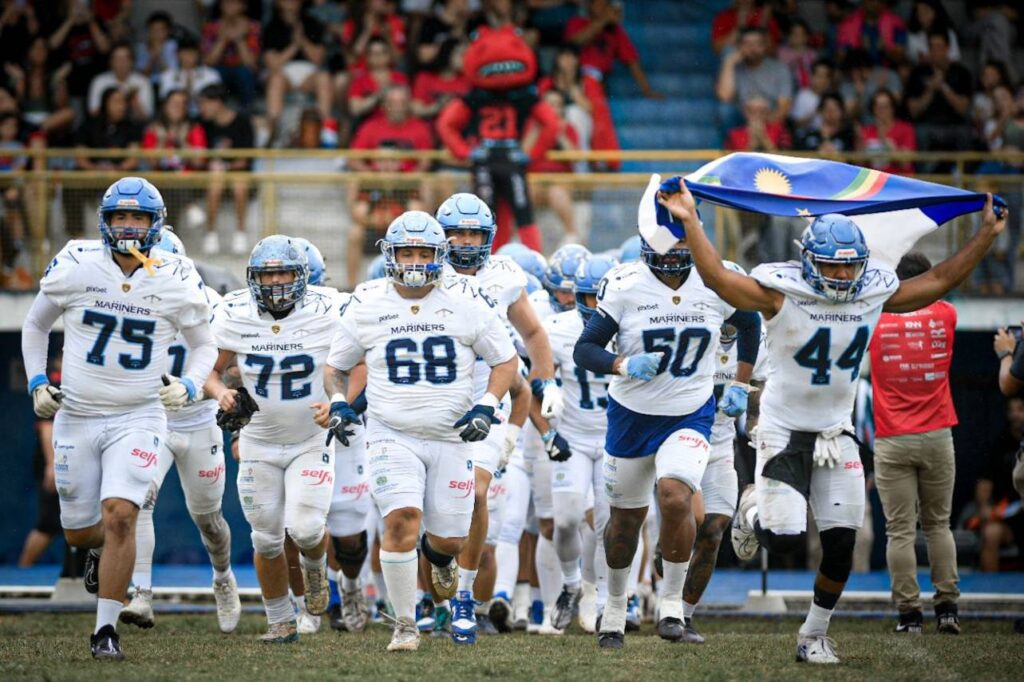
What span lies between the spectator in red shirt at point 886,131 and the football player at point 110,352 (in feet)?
29.9

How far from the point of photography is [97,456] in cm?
830

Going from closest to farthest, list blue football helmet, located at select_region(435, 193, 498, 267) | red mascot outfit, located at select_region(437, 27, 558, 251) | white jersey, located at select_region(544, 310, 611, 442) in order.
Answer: blue football helmet, located at select_region(435, 193, 498, 267), white jersey, located at select_region(544, 310, 611, 442), red mascot outfit, located at select_region(437, 27, 558, 251)

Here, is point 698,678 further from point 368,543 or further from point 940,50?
point 940,50

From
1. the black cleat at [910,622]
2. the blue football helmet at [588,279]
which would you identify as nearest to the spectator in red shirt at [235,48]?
the blue football helmet at [588,279]

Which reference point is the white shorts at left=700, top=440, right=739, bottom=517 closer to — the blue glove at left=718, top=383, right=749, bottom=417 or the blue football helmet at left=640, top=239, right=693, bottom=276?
the blue glove at left=718, top=383, right=749, bottom=417

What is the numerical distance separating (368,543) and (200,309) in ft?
9.08

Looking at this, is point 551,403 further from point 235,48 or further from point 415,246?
point 235,48

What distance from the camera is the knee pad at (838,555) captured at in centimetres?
771

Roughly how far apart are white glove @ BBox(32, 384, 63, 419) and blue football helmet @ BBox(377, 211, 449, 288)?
71.1 inches

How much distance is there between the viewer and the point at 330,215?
14578 mm

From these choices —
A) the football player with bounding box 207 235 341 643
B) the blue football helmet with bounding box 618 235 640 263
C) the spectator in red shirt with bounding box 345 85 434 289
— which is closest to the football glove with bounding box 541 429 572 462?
the football player with bounding box 207 235 341 643

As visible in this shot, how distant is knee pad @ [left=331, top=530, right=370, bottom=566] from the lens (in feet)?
31.9

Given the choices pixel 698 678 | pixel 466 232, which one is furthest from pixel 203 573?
pixel 698 678

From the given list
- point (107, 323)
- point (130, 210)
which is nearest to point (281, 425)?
point (107, 323)
